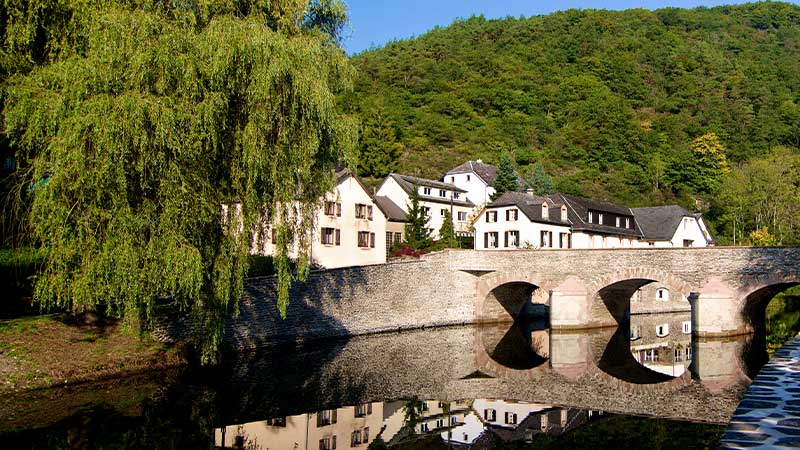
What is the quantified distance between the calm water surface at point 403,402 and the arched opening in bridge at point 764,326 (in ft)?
0.94

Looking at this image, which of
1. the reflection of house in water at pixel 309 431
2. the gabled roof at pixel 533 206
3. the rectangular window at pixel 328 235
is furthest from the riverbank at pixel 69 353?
the gabled roof at pixel 533 206

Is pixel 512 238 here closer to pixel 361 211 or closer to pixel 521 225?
pixel 521 225

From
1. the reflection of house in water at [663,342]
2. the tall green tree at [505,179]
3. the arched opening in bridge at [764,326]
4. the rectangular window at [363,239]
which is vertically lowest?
the reflection of house in water at [663,342]

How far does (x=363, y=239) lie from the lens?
38656mm

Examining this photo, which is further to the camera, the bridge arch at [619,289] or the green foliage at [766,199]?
the green foliage at [766,199]

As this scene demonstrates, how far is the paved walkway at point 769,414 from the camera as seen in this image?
6.55m

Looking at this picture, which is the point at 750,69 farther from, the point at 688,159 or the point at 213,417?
the point at 213,417

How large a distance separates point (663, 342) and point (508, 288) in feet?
30.6

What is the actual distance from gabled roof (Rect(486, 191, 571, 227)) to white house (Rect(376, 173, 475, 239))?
5.29 m

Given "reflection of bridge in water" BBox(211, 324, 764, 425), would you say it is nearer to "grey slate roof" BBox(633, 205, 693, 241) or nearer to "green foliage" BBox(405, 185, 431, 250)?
"green foliage" BBox(405, 185, 431, 250)

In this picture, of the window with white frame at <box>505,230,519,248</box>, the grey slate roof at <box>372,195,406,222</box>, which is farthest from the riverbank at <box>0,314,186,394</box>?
the window with white frame at <box>505,230,519,248</box>

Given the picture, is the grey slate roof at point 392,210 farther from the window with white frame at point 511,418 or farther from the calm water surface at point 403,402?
the window with white frame at point 511,418

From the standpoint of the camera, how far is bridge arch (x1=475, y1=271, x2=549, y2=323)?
111 feet

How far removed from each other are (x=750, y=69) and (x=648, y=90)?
15.9m
